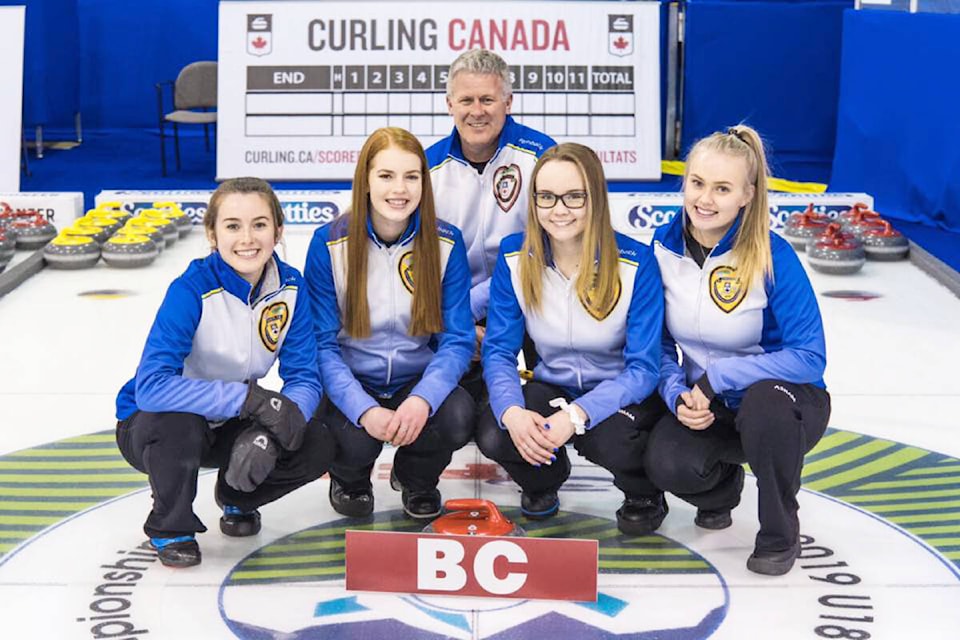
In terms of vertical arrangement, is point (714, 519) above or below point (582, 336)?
below

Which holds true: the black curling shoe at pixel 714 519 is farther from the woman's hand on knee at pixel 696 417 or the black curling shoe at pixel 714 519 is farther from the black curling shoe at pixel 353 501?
the black curling shoe at pixel 353 501

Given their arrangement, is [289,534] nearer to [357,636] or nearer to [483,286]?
[357,636]

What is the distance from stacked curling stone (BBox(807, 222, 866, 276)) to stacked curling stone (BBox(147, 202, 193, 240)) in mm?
→ 3257

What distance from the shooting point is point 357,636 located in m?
2.63

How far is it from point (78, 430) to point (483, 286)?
1.35 m

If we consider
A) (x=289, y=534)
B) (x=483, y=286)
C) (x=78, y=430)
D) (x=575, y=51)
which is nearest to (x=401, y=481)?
(x=289, y=534)

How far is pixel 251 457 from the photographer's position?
9.43ft

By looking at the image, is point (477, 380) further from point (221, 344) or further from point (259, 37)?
point (259, 37)

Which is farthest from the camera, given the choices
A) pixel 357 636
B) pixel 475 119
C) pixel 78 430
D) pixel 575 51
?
pixel 575 51

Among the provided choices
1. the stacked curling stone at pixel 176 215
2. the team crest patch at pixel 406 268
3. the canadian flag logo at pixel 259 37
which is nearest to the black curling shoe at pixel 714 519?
the team crest patch at pixel 406 268

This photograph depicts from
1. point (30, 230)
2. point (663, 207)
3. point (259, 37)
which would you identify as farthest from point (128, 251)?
point (663, 207)

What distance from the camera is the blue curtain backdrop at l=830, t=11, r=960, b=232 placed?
7.18 metres

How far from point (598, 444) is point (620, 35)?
5.40 metres

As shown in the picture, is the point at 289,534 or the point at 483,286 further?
the point at 483,286
